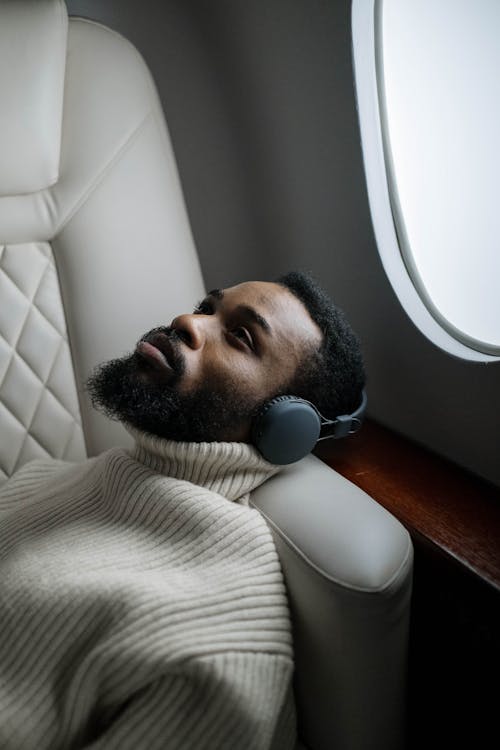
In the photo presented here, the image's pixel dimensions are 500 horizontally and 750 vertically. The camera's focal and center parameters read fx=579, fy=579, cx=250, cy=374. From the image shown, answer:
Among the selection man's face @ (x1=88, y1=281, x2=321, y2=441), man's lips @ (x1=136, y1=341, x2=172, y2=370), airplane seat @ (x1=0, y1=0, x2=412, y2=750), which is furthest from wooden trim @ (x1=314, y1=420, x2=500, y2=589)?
airplane seat @ (x1=0, y1=0, x2=412, y2=750)

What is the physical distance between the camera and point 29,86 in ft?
3.74

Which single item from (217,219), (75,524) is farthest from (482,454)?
(217,219)

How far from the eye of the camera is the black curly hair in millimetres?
961

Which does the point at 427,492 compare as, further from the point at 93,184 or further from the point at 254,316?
the point at 93,184

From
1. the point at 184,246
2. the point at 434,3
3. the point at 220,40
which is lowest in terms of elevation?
the point at 184,246

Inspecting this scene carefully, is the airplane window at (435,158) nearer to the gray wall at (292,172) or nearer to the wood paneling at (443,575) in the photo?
the gray wall at (292,172)

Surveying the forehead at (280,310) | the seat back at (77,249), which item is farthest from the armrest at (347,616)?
the seat back at (77,249)

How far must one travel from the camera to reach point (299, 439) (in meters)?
0.89

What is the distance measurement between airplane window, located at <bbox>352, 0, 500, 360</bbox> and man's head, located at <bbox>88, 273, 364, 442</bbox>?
183 mm

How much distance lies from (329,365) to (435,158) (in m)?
0.43

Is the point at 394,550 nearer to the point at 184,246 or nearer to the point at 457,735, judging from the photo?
the point at 457,735

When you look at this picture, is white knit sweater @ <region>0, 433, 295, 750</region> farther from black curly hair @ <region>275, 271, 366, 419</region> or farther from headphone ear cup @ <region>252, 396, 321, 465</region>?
black curly hair @ <region>275, 271, 366, 419</region>

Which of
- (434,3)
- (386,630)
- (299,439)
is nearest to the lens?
(386,630)

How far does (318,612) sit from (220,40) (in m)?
1.37
